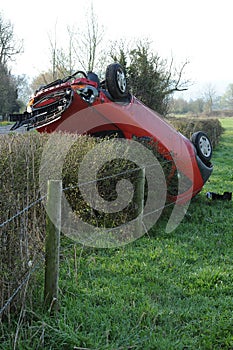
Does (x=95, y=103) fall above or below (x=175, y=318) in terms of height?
above

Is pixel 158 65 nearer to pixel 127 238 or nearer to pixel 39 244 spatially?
pixel 127 238

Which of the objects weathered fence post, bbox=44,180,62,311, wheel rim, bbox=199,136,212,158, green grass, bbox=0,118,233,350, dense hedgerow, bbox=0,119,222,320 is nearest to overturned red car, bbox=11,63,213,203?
wheel rim, bbox=199,136,212,158

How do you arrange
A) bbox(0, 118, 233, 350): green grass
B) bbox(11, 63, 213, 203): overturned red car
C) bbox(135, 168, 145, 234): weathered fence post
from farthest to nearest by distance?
bbox(11, 63, 213, 203): overturned red car < bbox(135, 168, 145, 234): weathered fence post < bbox(0, 118, 233, 350): green grass

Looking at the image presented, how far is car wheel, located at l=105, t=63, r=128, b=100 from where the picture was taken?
7.08m

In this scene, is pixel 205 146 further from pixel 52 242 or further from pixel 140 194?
pixel 52 242

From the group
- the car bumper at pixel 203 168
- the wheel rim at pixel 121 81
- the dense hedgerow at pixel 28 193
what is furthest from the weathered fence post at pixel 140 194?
the car bumper at pixel 203 168

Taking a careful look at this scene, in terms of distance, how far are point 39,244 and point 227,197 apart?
567cm

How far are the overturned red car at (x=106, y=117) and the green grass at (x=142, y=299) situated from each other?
1.60m

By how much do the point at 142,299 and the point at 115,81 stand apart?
396 cm

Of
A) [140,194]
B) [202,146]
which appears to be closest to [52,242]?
[140,194]

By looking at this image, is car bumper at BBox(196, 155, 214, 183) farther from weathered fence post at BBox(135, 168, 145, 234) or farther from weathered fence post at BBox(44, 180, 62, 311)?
weathered fence post at BBox(44, 180, 62, 311)

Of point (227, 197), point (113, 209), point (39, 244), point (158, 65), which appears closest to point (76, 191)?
point (113, 209)

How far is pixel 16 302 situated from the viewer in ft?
11.7

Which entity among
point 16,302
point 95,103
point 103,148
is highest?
point 95,103
